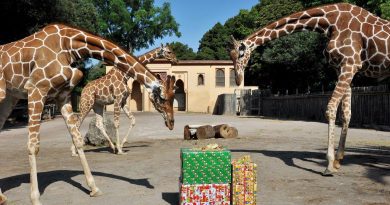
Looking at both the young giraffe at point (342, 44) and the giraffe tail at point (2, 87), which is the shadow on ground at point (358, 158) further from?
the giraffe tail at point (2, 87)

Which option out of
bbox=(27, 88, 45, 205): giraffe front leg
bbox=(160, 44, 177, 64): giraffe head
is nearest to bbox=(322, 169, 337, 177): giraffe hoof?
bbox=(27, 88, 45, 205): giraffe front leg

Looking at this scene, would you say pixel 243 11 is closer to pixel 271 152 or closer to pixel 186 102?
pixel 186 102

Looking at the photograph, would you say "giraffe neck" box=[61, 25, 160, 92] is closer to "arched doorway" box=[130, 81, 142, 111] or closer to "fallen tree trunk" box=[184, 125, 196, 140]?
"fallen tree trunk" box=[184, 125, 196, 140]

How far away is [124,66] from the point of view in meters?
7.00

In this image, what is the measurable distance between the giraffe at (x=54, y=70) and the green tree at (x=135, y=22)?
53.6 m

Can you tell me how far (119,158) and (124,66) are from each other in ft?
16.0

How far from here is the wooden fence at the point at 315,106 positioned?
21781 millimetres

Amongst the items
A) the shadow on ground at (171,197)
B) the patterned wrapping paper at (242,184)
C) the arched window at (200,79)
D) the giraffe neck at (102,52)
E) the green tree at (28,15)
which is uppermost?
the green tree at (28,15)

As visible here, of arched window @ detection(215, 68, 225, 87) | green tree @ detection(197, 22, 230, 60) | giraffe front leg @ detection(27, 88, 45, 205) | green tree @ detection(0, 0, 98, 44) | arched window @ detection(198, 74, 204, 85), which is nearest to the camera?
giraffe front leg @ detection(27, 88, 45, 205)

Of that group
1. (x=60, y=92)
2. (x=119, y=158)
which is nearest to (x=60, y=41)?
(x=60, y=92)

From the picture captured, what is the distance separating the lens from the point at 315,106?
2967cm

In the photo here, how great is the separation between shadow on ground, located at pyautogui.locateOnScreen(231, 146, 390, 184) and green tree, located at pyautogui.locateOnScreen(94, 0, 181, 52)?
50816 millimetres

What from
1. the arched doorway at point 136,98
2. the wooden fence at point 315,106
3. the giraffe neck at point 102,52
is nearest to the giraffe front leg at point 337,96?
the giraffe neck at point 102,52

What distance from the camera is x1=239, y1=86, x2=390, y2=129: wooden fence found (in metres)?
21.8
